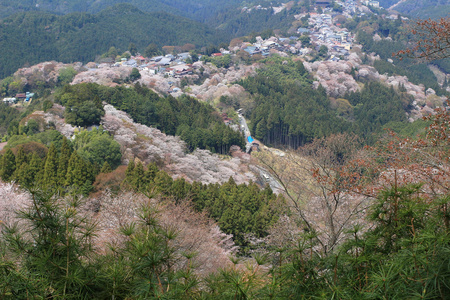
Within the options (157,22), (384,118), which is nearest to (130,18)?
(157,22)

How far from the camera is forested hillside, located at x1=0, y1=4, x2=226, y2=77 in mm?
57750

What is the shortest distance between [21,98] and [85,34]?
33037 mm

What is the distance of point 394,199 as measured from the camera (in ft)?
9.71

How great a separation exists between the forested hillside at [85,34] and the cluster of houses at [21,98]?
1519 cm

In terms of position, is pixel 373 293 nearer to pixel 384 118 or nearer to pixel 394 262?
pixel 394 262

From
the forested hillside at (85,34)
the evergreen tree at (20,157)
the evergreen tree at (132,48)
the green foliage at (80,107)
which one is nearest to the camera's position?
the evergreen tree at (20,157)

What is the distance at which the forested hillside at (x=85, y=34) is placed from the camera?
189 ft

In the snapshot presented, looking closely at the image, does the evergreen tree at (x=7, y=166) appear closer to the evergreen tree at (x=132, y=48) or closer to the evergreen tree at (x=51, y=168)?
the evergreen tree at (x=51, y=168)

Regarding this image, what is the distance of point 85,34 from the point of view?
6925 cm

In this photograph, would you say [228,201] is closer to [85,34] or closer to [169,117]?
[169,117]

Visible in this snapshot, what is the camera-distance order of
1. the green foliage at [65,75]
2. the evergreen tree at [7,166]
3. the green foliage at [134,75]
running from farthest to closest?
the green foliage at [65,75] → the green foliage at [134,75] → the evergreen tree at [7,166]

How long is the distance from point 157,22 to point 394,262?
293 ft

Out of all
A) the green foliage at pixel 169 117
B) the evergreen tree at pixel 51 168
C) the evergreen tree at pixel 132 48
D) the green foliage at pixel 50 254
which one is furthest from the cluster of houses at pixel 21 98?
the green foliage at pixel 50 254

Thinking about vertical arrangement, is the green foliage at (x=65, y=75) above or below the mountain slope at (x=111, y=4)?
below
